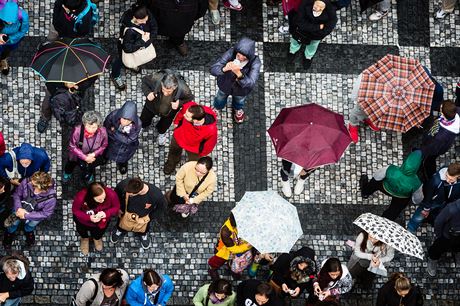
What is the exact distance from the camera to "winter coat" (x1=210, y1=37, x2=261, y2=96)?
11.6 metres

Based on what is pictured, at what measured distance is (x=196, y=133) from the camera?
11.5m

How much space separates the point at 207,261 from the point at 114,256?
4.32 ft

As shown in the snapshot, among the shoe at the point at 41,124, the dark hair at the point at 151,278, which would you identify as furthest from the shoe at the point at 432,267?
the shoe at the point at 41,124

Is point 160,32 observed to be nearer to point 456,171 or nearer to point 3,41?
point 3,41

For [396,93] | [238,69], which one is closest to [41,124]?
[238,69]

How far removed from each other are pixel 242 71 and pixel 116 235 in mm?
2878

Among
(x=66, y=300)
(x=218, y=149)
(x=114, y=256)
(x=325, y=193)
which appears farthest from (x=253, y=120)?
(x=66, y=300)

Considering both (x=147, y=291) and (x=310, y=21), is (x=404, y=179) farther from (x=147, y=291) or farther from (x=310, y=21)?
(x=147, y=291)

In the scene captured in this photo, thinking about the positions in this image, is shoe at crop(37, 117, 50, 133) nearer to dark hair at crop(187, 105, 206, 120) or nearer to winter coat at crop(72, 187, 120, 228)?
winter coat at crop(72, 187, 120, 228)

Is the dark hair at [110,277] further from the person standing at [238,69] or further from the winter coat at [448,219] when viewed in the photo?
the winter coat at [448,219]

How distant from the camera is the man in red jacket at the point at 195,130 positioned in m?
11.2

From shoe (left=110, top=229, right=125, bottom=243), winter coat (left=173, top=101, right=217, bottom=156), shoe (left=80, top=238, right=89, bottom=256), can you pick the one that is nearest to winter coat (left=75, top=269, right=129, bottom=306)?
shoe (left=110, top=229, right=125, bottom=243)

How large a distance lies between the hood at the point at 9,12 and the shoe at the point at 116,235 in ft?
10.4

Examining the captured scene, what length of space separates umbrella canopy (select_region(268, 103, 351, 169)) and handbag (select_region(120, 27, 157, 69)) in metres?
2.10
